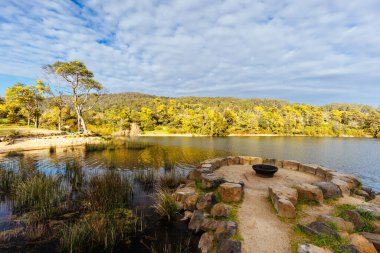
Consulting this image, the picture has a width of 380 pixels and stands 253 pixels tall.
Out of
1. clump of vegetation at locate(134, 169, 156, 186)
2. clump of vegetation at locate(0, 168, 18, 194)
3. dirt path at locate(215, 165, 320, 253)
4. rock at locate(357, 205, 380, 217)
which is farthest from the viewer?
clump of vegetation at locate(134, 169, 156, 186)

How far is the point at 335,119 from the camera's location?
51.8 metres

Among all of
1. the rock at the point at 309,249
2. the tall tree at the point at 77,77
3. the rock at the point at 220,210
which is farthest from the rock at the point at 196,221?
the tall tree at the point at 77,77

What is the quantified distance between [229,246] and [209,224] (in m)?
0.93

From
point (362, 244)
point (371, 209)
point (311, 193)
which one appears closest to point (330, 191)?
point (311, 193)

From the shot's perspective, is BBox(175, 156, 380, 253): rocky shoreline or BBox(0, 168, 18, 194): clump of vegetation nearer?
BBox(175, 156, 380, 253): rocky shoreline

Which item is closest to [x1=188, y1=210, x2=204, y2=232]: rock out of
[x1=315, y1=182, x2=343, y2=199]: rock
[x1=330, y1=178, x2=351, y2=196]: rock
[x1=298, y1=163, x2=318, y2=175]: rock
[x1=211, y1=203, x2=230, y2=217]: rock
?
[x1=211, y1=203, x2=230, y2=217]: rock

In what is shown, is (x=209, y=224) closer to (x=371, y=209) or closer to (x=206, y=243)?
(x=206, y=243)

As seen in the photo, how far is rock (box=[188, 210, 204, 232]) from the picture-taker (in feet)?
14.8

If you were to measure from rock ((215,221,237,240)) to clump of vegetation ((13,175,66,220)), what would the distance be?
4.26 m

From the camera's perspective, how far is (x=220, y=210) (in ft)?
14.9

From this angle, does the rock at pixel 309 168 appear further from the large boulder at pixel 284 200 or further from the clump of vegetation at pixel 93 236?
the clump of vegetation at pixel 93 236

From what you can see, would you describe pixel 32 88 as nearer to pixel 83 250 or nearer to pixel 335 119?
pixel 83 250

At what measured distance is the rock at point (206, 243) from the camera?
147 inches

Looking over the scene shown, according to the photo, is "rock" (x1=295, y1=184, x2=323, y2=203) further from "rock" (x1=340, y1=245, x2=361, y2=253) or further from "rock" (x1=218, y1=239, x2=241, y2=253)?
"rock" (x1=218, y1=239, x2=241, y2=253)
